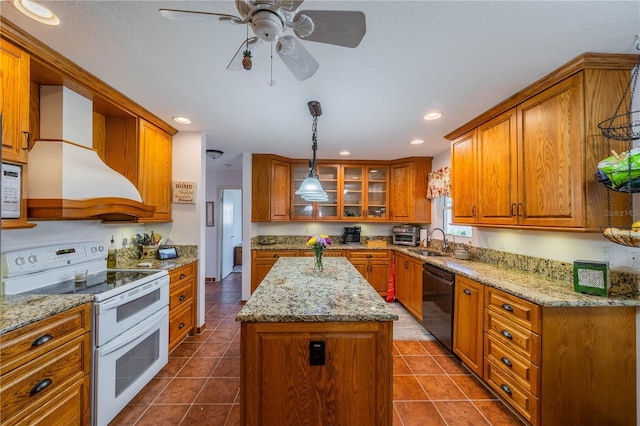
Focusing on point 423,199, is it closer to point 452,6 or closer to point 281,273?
point 281,273

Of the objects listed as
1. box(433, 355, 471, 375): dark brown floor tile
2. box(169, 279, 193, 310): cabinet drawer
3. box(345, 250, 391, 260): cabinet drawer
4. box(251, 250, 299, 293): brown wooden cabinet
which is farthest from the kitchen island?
box(345, 250, 391, 260): cabinet drawer

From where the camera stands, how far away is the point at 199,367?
235 centimetres

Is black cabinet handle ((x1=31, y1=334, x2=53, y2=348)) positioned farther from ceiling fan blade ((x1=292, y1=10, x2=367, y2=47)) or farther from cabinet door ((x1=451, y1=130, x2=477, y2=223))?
cabinet door ((x1=451, y1=130, x2=477, y2=223))

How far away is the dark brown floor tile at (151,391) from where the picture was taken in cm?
192

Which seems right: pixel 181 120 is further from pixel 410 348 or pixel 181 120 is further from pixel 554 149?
pixel 410 348

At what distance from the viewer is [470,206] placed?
2684 mm

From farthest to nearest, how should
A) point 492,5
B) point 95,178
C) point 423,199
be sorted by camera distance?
point 423,199 → point 95,178 → point 492,5

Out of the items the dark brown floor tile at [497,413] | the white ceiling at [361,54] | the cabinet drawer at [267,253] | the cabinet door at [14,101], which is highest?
the white ceiling at [361,54]

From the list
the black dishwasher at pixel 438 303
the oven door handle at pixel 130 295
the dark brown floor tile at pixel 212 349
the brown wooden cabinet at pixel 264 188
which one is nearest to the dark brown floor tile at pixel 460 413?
the black dishwasher at pixel 438 303

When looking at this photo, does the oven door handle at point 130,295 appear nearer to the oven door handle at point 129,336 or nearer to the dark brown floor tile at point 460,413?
the oven door handle at point 129,336

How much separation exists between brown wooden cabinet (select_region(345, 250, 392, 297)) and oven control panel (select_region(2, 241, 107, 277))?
3.09m

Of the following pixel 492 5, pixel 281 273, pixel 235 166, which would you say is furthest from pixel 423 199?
pixel 235 166

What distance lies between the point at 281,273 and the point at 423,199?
3.05m

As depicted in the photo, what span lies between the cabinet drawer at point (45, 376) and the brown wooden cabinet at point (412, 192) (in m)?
4.04
